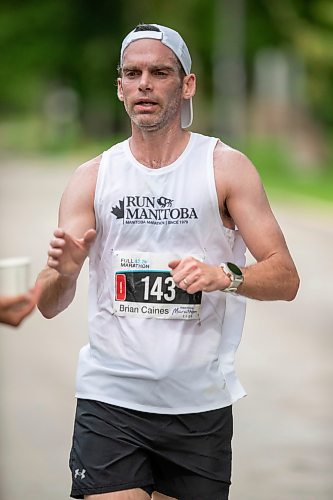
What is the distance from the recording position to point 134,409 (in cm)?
445

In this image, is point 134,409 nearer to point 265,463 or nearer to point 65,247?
point 65,247

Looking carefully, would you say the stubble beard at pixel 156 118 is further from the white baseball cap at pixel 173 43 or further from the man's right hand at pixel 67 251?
the man's right hand at pixel 67 251

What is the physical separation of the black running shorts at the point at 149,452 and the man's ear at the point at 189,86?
98 centimetres

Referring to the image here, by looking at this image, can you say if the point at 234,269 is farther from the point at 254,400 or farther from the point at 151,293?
the point at 254,400

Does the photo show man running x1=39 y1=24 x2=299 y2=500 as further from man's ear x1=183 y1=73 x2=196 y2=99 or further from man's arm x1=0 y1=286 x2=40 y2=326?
man's arm x1=0 y1=286 x2=40 y2=326

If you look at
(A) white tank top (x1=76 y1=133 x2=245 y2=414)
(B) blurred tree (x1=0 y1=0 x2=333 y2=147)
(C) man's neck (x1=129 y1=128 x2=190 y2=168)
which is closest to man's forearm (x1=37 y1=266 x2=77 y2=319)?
(A) white tank top (x1=76 y1=133 x2=245 y2=414)

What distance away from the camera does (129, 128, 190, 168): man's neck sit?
4496mm

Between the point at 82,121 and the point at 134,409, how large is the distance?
6166 centimetres

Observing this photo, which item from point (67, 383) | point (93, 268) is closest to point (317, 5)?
point (67, 383)

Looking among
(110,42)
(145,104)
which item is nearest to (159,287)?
(145,104)

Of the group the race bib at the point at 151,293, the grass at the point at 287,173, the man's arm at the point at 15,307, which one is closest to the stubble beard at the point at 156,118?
the race bib at the point at 151,293

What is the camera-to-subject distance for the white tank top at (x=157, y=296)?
440 cm

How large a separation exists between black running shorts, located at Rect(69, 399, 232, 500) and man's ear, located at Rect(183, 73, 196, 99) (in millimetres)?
978

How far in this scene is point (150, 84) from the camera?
4414 mm
